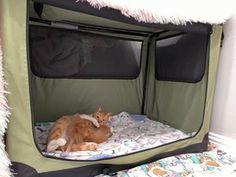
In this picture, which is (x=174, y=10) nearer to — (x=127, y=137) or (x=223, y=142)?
(x=127, y=137)

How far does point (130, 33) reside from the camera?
1.78 m

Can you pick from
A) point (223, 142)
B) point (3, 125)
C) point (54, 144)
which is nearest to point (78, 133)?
point (54, 144)

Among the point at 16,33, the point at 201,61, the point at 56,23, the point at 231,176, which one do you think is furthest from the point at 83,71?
the point at 231,176

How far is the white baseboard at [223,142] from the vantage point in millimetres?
1398

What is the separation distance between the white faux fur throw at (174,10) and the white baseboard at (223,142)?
66 centimetres

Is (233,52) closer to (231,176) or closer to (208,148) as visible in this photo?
(208,148)

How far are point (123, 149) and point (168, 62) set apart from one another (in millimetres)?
772

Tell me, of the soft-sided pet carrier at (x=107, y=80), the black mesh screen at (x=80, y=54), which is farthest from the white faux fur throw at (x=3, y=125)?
the black mesh screen at (x=80, y=54)

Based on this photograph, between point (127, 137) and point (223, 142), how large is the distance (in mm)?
564

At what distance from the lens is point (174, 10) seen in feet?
3.67

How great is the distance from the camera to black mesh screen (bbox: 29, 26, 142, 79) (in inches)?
58.6

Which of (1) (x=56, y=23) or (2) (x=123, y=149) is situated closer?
(2) (x=123, y=149)

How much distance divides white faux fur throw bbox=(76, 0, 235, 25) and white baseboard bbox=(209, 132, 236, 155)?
663mm

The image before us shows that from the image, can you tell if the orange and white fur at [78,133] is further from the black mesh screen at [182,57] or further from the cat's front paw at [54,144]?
the black mesh screen at [182,57]
